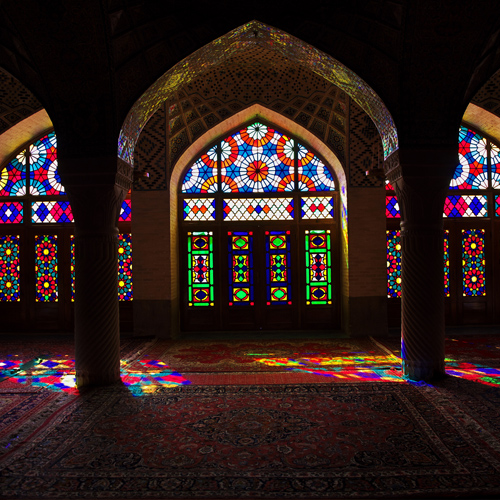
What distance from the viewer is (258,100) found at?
9062mm

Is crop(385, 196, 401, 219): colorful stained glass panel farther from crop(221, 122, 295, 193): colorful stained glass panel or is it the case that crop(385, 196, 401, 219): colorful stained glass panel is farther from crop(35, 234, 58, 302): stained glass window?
crop(35, 234, 58, 302): stained glass window

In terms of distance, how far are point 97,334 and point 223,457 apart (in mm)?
2536

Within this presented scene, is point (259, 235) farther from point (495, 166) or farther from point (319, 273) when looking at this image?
point (495, 166)

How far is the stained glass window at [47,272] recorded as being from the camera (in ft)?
31.5

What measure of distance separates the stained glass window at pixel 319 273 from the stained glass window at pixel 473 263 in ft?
8.66

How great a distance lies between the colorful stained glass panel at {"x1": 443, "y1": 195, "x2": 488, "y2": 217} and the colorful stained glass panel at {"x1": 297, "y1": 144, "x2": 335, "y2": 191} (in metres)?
2.35

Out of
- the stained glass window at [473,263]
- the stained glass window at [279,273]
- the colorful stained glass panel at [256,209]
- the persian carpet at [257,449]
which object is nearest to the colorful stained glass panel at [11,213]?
the colorful stained glass panel at [256,209]

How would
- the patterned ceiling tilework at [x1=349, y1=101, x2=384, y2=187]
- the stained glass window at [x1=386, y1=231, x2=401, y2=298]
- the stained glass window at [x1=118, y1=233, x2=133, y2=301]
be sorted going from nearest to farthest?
the patterned ceiling tilework at [x1=349, y1=101, x2=384, y2=187] → the stained glass window at [x1=386, y1=231, x2=401, y2=298] → the stained glass window at [x1=118, y1=233, x2=133, y2=301]

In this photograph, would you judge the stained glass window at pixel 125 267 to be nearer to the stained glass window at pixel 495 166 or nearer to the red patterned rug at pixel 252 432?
the red patterned rug at pixel 252 432

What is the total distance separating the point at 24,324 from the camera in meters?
9.62

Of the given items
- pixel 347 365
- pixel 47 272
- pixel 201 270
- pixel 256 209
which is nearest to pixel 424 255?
pixel 347 365

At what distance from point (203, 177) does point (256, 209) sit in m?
1.21

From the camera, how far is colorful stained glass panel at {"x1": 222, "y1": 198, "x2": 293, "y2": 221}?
9578 millimetres

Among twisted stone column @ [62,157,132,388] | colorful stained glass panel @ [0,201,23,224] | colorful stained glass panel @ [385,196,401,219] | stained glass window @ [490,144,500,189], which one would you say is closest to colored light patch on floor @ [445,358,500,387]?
colorful stained glass panel @ [385,196,401,219]
